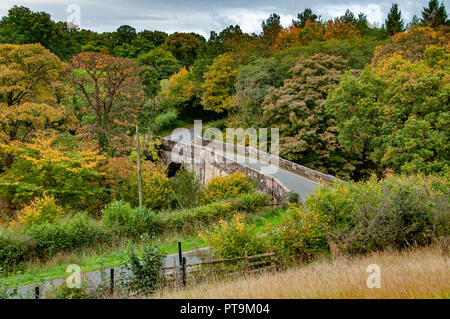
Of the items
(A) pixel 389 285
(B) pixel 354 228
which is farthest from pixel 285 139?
(A) pixel 389 285

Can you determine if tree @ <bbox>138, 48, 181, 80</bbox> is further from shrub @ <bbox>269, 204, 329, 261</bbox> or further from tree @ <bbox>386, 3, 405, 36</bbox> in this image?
shrub @ <bbox>269, 204, 329, 261</bbox>

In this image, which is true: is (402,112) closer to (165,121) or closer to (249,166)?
(249,166)

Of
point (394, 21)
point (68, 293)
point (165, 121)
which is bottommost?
point (68, 293)

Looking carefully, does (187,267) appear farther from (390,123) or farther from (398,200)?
(390,123)

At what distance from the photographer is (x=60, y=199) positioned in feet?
59.0

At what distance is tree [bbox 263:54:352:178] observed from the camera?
25.9 m

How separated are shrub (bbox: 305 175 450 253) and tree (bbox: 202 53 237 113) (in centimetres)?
3045

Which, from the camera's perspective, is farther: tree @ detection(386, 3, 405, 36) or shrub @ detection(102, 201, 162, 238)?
tree @ detection(386, 3, 405, 36)

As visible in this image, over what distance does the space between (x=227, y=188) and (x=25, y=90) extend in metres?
14.2

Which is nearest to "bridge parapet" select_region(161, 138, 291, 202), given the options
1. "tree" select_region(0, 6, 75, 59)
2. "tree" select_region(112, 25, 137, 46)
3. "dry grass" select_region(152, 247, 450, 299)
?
"dry grass" select_region(152, 247, 450, 299)

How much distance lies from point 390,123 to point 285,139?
924cm

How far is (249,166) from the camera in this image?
842 inches

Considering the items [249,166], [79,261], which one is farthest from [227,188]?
[79,261]


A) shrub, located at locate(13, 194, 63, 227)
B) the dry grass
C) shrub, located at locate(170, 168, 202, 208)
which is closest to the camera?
the dry grass
